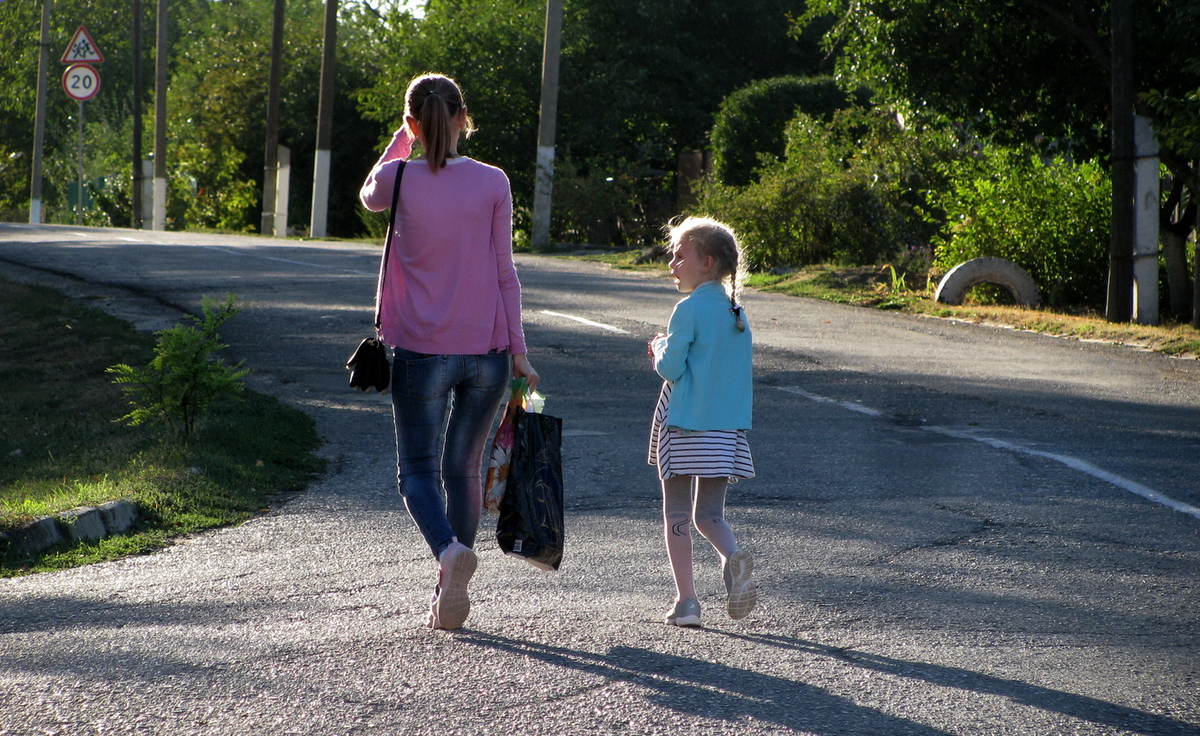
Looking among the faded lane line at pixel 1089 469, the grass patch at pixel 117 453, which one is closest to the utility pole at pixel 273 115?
the grass patch at pixel 117 453

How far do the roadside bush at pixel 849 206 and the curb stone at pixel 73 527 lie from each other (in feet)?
48.0

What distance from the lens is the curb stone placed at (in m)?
5.40

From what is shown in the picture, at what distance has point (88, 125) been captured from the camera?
6625cm

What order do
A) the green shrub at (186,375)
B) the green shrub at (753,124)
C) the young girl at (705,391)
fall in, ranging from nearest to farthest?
the young girl at (705,391) < the green shrub at (186,375) < the green shrub at (753,124)

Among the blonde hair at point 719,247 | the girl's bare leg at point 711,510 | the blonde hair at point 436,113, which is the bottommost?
the girl's bare leg at point 711,510

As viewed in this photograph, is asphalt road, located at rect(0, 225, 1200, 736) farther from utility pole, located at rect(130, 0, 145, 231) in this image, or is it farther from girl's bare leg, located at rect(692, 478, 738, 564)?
utility pole, located at rect(130, 0, 145, 231)

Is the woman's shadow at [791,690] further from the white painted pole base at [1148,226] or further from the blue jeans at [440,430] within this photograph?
the white painted pole base at [1148,226]

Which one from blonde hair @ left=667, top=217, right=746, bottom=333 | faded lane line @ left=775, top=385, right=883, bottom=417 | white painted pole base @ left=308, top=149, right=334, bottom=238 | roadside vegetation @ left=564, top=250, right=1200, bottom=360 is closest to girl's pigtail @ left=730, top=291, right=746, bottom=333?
blonde hair @ left=667, top=217, right=746, bottom=333

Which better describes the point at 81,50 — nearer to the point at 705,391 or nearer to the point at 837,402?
the point at 837,402

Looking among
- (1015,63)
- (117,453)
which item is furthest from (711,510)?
(1015,63)

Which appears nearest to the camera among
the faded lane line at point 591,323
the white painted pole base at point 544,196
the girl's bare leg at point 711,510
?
the girl's bare leg at point 711,510

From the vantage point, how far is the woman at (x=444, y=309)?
13.8 feet

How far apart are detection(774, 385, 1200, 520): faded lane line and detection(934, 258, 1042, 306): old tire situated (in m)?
6.80

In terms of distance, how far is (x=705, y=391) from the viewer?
14.0 ft
